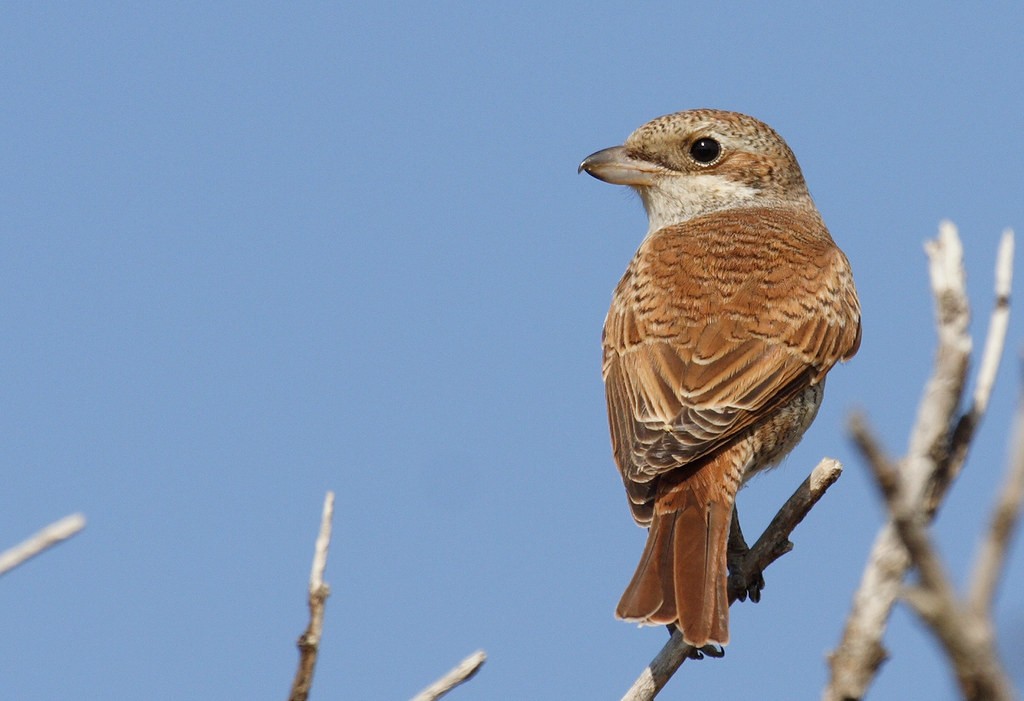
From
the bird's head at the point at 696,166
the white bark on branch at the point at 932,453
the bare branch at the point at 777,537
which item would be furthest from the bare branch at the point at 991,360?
the bird's head at the point at 696,166

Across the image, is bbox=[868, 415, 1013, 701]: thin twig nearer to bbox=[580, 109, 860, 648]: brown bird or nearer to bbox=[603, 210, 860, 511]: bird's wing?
bbox=[580, 109, 860, 648]: brown bird

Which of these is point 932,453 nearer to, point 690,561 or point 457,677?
point 457,677

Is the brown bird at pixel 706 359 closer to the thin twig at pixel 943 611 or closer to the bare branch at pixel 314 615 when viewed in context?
the bare branch at pixel 314 615

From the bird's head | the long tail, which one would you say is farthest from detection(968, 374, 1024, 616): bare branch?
the bird's head

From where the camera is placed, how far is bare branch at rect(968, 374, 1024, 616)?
116cm

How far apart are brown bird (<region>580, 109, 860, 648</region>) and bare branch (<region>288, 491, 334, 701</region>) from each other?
1742 mm

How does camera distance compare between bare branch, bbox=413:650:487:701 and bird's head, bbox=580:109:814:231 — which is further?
bird's head, bbox=580:109:814:231

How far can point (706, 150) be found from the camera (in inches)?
272

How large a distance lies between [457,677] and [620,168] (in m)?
A: 4.76

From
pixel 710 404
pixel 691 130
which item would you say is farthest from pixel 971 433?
pixel 691 130

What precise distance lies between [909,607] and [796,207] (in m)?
5.95

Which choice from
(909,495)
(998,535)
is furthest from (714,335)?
(998,535)

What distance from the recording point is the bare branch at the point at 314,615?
90.1 inches

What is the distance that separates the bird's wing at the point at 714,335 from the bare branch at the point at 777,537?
18.7 inches
